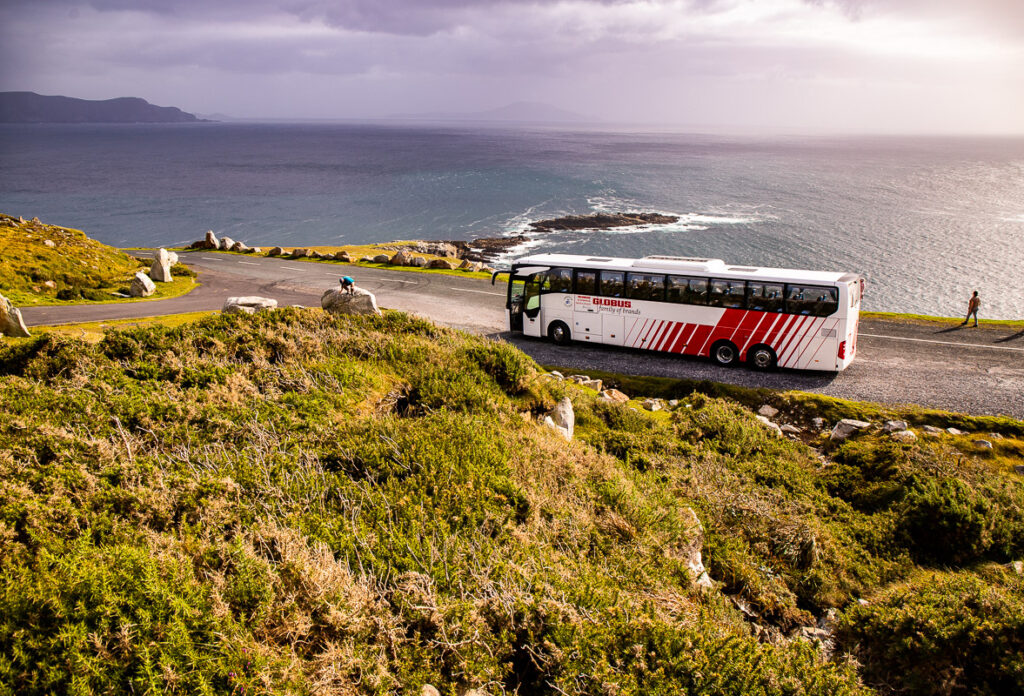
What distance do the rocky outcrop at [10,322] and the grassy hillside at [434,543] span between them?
32.7ft

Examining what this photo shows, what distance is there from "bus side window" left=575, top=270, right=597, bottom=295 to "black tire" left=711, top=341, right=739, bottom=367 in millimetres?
5493

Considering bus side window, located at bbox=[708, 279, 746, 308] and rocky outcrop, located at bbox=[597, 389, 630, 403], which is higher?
bus side window, located at bbox=[708, 279, 746, 308]

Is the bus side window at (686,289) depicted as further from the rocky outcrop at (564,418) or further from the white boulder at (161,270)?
the white boulder at (161,270)

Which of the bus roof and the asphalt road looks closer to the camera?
the asphalt road

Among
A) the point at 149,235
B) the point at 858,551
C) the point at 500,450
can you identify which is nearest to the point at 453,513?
the point at 500,450

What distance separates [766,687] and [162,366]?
13069 mm

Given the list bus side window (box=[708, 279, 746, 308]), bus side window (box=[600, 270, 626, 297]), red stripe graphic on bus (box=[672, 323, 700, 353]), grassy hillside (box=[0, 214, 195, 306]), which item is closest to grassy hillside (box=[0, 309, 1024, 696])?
bus side window (box=[708, 279, 746, 308])

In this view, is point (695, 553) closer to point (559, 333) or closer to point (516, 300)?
point (559, 333)

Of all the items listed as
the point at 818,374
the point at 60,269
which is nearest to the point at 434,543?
the point at 818,374

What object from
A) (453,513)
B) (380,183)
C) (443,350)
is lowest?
(453,513)

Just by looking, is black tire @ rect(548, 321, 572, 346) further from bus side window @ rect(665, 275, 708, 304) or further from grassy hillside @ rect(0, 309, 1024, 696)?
grassy hillside @ rect(0, 309, 1024, 696)

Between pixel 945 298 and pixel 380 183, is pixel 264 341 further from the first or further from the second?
pixel 380 183

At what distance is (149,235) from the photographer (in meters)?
78.8

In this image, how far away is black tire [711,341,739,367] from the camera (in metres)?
22.1
